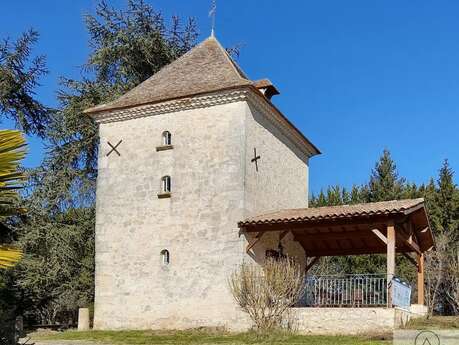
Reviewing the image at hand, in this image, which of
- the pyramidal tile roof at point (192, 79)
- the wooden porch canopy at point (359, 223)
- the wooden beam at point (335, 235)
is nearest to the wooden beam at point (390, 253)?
the wooden porch canopy at point (359, 223)

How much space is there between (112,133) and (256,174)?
16.3 feet

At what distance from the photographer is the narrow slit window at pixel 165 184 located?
19.6 m

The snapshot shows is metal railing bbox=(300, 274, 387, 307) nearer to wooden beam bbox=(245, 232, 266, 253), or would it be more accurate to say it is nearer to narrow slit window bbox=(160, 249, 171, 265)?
wooden beam bbox=(245, 232, 266, 253)

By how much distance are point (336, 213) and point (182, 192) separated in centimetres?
475

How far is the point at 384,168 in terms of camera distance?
36062 millimetres

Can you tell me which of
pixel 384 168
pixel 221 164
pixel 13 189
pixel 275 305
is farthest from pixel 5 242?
pixel 384 168

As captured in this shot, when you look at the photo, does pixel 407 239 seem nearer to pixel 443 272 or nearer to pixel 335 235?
pixel 335 235

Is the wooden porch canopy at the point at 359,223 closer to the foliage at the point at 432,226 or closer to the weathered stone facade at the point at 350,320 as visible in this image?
the weathered stone facade at the point at 350,320

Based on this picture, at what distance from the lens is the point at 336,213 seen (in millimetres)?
17016

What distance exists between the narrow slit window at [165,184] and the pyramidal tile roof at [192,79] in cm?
238

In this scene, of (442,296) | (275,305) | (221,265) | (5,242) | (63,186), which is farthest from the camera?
(442,296)

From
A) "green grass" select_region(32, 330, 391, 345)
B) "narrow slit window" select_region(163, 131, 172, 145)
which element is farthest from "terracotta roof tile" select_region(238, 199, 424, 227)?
"narrow slit window" select_region(163, 131, 172, 145)

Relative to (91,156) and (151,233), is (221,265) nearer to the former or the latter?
(151,233)

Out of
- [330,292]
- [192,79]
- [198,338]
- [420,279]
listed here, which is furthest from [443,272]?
[198,338]
